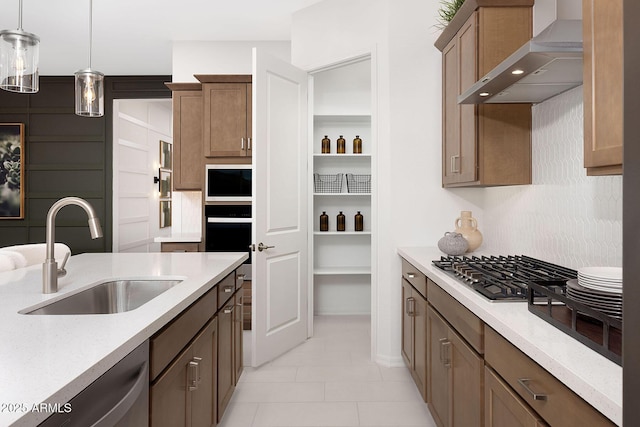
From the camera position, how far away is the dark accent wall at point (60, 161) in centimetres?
574

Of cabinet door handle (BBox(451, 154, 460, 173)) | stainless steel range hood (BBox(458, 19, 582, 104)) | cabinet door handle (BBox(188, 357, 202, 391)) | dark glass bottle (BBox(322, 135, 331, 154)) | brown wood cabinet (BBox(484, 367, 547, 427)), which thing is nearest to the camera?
brown wood cabinet (BBox(484, 367, 547, 427))

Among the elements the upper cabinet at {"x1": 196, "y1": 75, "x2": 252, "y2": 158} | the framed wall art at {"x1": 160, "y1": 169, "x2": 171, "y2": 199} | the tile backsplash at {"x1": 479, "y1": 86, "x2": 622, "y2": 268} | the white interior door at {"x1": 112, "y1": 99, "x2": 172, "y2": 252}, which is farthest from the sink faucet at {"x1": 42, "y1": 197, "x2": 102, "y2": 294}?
the framed wall art at {"x1": 160, "y1": 169, "x2": 171, "y2": 199}

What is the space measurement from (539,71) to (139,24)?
13.0 feet

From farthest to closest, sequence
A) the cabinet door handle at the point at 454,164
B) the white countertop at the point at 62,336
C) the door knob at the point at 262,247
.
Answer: the door knob at the point at 262,247 → the cabinet door handle at the point at 454,164 → the white countertop at the point at 62,336

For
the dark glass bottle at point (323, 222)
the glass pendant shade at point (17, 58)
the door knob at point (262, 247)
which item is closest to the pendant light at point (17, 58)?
the glass pendant shade at point (17, 58)

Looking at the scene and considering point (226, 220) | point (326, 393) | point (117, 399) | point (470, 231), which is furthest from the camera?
point (226, 220)

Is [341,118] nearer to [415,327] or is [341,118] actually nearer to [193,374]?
[415,327]

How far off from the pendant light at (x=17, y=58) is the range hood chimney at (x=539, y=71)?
2.12m

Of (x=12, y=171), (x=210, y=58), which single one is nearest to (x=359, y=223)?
(x=210, y=58)

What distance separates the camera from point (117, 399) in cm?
100

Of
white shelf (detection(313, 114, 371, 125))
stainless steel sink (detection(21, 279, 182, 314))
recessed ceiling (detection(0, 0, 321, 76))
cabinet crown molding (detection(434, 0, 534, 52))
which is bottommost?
stainless steel sink (detection(21, 279, 182, 314))

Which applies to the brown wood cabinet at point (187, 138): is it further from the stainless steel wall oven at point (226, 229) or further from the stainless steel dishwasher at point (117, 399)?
the stainless steel dishwasher at point (117, 399)

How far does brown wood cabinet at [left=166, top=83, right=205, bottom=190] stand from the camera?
14.0 feet

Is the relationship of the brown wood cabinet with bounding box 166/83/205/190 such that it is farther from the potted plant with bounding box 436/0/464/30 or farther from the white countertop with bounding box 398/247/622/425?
the white countertop with bounding box 398/247/622/425
